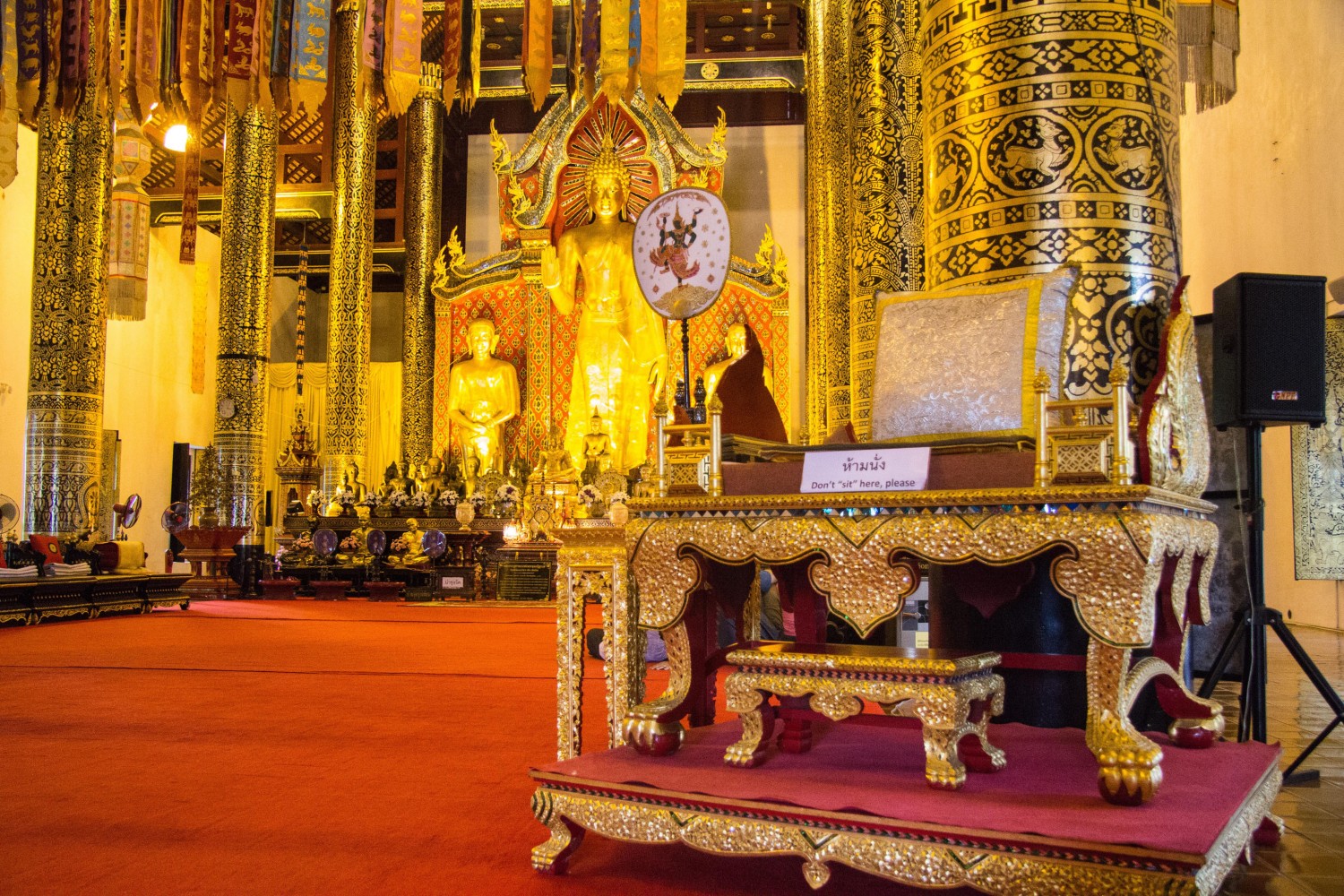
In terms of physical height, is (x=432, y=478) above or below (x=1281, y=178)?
below

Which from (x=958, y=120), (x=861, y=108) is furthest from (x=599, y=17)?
(x=958, y=120)

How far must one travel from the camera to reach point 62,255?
30.1 feet

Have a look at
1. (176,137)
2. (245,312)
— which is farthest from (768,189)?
(176,137)

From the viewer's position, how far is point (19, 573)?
25.5 feet

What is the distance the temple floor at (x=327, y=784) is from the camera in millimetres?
2027

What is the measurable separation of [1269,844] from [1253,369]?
4.38ft

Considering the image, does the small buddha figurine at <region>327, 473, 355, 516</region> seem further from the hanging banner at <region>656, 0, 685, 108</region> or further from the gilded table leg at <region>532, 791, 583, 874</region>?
the gilded table leg at <region>532, 791, 583, 874</region>

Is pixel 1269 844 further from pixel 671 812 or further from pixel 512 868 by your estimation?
pixel 512 868

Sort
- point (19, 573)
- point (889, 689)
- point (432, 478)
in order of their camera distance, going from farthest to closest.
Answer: point (432, 478) < point (19, 573) < point (889, 689)

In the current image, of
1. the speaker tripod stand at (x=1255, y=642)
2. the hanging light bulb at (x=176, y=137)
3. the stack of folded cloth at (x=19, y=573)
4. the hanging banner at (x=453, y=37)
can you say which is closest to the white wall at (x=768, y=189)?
the hanging light bulb at (x=176, y=137)

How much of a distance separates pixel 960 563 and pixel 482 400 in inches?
510

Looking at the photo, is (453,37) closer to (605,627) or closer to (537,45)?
(537,45)

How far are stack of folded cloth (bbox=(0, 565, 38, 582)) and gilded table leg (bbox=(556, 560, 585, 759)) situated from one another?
6708mm

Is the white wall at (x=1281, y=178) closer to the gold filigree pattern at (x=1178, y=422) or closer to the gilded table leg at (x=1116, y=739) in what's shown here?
the gold filigree pattern at (x=1178, y=422)
